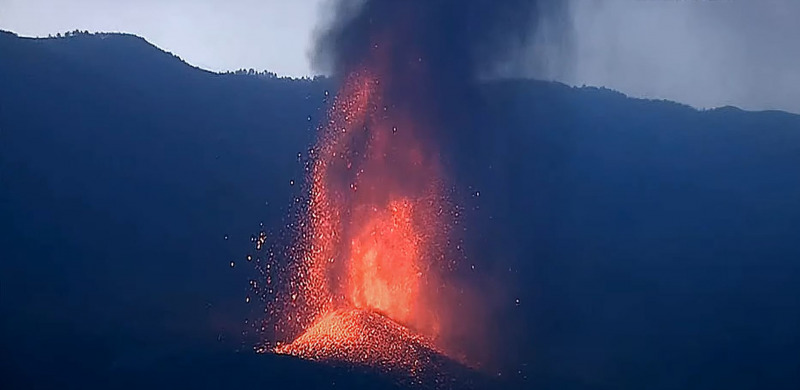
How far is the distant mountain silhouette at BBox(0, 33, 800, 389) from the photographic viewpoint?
3180 centimetres

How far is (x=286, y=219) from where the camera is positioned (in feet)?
146

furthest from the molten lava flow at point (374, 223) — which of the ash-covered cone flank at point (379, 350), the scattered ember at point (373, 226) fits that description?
the ash-covered cone flank at point (379, 350)

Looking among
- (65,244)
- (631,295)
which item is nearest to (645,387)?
(631,295)

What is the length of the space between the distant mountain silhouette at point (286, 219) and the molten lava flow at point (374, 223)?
1.90m

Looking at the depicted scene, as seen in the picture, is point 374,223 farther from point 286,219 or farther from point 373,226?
point 286,219

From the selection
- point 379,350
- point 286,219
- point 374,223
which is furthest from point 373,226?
point 286,219

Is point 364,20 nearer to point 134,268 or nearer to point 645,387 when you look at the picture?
point 134,268

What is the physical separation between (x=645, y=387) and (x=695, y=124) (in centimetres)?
3084

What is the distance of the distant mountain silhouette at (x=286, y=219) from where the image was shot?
31.8m

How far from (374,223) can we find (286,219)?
13.1m

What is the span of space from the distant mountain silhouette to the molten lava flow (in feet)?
6.22

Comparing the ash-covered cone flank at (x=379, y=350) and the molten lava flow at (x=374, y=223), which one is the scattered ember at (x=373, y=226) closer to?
the molten lava flow at (x=374, y=223)

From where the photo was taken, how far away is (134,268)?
1526 inches

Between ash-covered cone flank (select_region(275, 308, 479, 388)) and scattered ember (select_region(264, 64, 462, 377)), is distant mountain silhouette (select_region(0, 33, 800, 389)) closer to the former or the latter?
ash-covered cone flank (select_region(275, 308, 479, 388))
